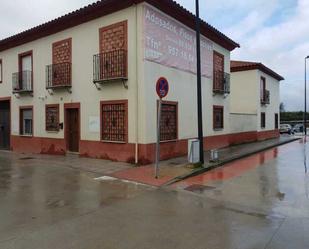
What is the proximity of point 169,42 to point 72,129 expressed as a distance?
5.75 meters

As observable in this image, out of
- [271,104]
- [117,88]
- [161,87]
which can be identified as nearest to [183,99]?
[117,88]

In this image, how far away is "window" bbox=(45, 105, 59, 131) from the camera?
16062mm

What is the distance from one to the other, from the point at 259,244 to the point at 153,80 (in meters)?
8.93

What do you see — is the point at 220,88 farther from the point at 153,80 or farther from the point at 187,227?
the point at 187,227

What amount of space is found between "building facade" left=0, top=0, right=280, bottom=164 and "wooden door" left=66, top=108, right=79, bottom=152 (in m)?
0.04

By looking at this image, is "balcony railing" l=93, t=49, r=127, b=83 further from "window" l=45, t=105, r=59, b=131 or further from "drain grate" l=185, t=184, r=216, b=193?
"drain grate" l=185, t=184, r=216, b=193

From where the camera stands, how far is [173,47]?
1436cm

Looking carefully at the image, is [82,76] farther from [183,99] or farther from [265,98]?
[265,98]

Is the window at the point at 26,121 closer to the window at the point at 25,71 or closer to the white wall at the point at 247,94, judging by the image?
the window at the point at 25,71

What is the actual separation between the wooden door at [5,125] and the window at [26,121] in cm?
159

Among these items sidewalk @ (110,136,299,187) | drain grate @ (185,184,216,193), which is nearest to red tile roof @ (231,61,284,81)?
sidewalk @ (110,136,299,187)

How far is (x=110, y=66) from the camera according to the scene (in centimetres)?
1329

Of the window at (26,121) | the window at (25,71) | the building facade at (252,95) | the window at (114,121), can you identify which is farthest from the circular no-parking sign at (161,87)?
the building facade at (252,95)

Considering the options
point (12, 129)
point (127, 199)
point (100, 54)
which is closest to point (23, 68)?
point (12, 129)
